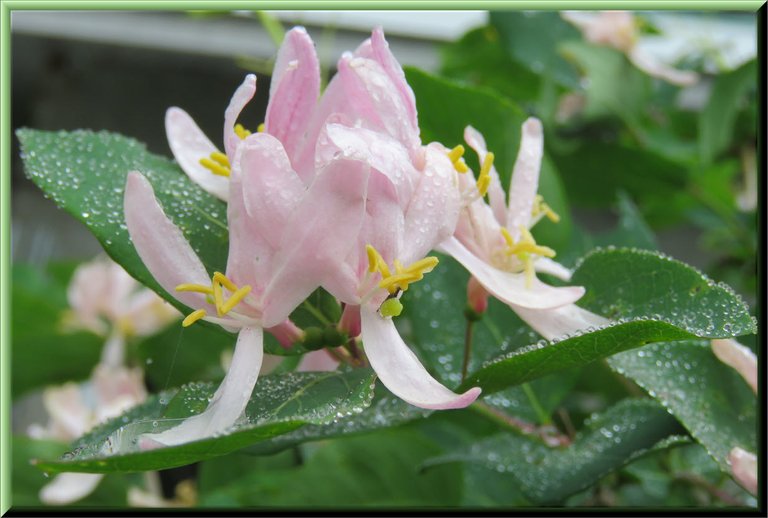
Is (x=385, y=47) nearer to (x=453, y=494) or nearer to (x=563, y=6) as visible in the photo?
(x=563, y=6)

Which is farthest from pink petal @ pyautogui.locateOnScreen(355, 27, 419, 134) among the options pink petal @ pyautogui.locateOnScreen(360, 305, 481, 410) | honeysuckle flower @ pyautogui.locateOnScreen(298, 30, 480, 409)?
pink petal @ pyautogui.locateOnScreen(360, 305, 481, 410)

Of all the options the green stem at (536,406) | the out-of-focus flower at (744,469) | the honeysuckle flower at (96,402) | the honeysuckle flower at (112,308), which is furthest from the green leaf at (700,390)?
the honeysuckle flower at (112,308)

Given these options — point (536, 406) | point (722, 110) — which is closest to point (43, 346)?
point (536, 406)

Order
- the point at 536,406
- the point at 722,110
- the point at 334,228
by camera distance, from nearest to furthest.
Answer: the point at 334,228 → the point at 536,406 → the point at 722,110

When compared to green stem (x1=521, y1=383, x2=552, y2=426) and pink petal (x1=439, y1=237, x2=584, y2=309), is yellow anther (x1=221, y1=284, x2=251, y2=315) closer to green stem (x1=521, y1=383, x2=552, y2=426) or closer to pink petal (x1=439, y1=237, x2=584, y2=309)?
pink petal (x1=439, y1=237, x2=584, y2=309)

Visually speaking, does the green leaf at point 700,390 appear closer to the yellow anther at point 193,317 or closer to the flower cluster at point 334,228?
the flower cluster at point 334,228

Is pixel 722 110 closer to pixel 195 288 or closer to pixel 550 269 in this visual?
pixel 550 269
